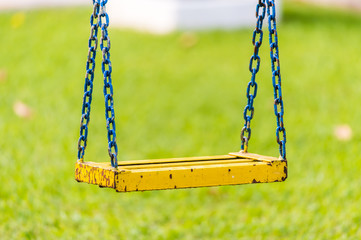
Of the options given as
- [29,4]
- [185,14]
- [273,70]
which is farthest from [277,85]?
[29,4]

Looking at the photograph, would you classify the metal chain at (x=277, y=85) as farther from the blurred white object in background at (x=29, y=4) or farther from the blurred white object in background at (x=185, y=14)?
the blurred white object in background at (x=29, y=4)

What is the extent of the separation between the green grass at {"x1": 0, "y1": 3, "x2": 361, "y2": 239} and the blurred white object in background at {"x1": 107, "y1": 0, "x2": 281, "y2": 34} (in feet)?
0.86

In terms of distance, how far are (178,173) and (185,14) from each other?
5.55 meters

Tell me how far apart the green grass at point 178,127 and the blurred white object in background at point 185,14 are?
0.26 meters

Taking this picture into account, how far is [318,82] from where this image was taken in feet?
22.1

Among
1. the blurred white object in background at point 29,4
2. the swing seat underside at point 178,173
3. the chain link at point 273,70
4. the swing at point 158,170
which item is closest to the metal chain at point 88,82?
the swing at point 158,170

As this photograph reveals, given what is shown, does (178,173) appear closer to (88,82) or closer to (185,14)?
(88,82)

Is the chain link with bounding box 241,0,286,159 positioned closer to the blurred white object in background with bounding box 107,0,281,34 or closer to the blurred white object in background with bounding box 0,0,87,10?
the blurred white object in background with bounding box 107,0,281,34

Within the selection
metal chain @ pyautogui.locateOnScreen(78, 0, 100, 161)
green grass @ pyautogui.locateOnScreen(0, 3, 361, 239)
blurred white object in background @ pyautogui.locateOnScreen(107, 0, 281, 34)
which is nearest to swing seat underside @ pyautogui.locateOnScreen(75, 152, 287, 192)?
metal chain @ pyautogui.locateOnScreen(78, 0, 100, 161)

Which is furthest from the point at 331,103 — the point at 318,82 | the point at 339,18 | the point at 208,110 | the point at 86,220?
the point at 339,18

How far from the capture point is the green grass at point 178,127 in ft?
13.2

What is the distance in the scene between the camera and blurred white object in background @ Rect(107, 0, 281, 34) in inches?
315

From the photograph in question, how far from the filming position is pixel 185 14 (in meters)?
7.98

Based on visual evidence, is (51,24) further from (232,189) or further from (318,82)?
(232,189)
